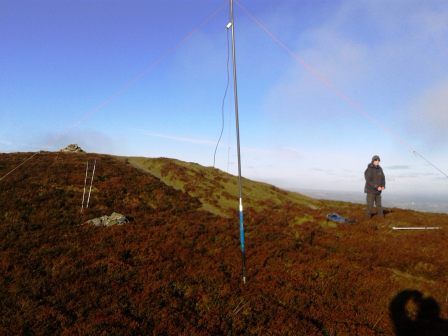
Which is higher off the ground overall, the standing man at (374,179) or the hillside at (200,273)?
the standing man at (374,179)

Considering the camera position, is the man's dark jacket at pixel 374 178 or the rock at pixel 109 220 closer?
the rock at pixel 109 220

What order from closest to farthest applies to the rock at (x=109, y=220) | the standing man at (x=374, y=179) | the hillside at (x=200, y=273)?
the hillside at (x=200, y=273)
the rock at (x=109, y=220)
the standing man at (x=374, y=179)

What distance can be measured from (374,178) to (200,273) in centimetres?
1348

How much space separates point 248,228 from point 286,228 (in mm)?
2219

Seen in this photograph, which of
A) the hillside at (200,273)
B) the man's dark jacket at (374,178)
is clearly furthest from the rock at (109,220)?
the man's dark jacket at (374,178)

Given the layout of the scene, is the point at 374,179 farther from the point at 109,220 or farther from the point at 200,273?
the point at 109,220

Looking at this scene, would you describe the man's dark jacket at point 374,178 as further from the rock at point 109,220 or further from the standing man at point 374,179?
the rock at point 109,220

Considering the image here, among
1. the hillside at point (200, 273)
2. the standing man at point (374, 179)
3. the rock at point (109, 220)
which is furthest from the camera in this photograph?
the standing man at point (374, 179)

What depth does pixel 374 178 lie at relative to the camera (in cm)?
1769

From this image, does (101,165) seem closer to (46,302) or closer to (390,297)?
(46,302)

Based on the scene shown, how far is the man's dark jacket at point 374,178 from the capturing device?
17547mm

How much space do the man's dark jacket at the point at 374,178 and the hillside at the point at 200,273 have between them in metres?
1.95

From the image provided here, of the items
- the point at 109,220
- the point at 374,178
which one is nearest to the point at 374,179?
the point at 374,178

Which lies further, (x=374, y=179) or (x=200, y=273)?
(x=374, y=179)
